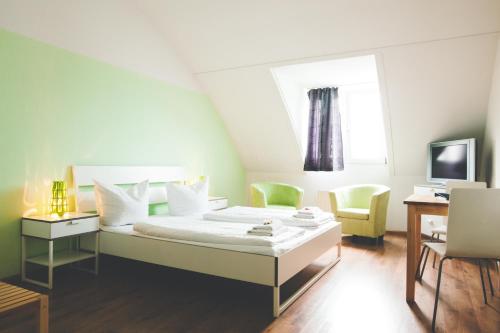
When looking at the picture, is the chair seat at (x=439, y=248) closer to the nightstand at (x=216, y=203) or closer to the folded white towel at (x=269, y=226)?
the folded white towel at (x=269, y=226)

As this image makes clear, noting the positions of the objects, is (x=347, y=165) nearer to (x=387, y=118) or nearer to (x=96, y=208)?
(x=387, y=118)

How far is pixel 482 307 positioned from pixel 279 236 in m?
1.56

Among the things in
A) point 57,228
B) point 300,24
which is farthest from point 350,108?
point 57,228

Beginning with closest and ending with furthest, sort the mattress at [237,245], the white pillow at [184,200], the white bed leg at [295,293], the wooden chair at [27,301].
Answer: the wooden chair at [27,301]
the white bed leg at [295,293]
the mattress at [237,245]
the white pillow at [184,200]

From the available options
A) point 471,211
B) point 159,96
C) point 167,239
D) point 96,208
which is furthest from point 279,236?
point 159,96

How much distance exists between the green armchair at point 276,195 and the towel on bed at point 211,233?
5.72 feet

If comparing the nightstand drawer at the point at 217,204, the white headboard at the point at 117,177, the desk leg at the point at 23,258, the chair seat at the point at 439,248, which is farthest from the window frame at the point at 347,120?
the desk leg at the point at 23,258

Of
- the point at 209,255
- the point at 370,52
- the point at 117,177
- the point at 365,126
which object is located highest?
the point at 370,52

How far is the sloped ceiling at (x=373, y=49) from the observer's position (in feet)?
12.3

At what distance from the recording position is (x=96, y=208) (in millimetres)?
3740

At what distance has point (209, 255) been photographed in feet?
9.41

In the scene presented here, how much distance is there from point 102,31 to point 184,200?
199 cm

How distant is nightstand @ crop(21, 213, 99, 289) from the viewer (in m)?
3.05

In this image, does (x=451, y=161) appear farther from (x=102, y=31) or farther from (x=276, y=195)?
(x=102, y=31)
